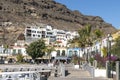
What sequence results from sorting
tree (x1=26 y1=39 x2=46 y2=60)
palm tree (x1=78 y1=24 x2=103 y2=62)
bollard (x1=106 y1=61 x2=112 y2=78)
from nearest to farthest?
1. bollard (x1=106 y1=61 x2=112 y2=78)
2. palm tree (x1=78 y1=24 x2=103 y2=62)
3. tree (x1=26 y1=39 x2=46 y2=60)

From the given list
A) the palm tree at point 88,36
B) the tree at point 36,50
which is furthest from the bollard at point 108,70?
the tree at point 36,50

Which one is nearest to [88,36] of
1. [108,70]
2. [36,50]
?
[36,50]

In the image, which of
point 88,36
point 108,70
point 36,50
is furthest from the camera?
point 36,50

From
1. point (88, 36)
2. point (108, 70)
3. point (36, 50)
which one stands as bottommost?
point (108, 70)

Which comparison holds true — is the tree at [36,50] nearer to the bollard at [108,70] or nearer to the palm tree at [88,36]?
the palm tree at [88,36]

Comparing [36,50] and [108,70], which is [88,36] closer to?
[36,50]

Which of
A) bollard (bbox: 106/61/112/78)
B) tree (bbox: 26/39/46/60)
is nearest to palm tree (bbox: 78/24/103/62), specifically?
tree (bbox: 26/39/46/60)

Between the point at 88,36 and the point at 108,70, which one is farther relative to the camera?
the point at 88,36

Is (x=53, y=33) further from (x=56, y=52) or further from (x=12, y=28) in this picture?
(x=56, y=52)

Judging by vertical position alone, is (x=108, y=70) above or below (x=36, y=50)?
below

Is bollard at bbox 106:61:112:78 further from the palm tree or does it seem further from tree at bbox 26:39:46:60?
tree at bbox 26:39:46:60

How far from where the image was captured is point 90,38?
7262 centimetres

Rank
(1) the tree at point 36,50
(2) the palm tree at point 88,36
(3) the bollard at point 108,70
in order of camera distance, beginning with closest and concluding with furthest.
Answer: (3) the bollard at point 108,70, (2) the palm tree at point 88,36, (1) the tree at point 36,50

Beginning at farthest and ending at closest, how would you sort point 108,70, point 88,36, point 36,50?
point 36,50 → point 88,36 → point 108,70
